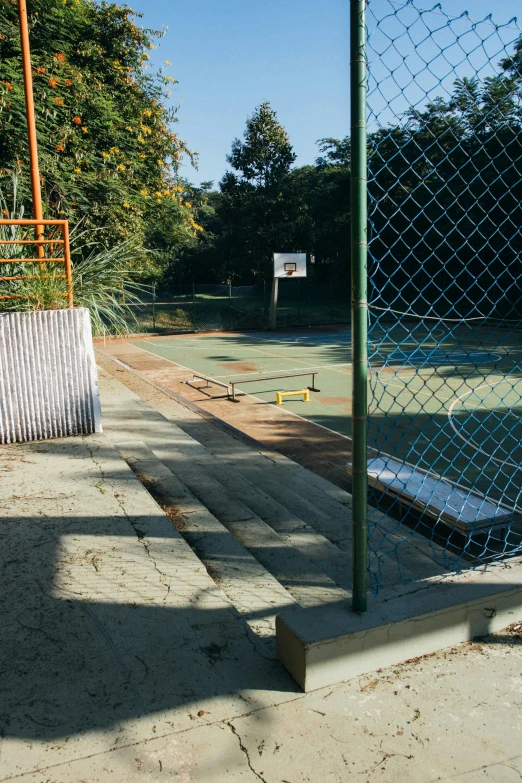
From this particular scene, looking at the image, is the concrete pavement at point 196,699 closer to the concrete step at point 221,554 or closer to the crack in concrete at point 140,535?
the crack in concrete at point 140,535

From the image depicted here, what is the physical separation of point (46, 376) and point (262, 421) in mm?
6219

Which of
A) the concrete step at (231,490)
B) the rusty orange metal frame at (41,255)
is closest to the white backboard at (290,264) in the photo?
the concrete step at (231,490)

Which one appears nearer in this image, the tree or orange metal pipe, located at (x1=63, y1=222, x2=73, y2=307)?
orange metal pipe, located at (x1=63, y1=222, x2=73, y2=307)

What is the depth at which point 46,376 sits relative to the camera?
7023 millimetres

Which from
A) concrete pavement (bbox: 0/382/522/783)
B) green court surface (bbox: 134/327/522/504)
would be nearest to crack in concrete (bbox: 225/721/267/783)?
concrete pavement (bbox: 0/382/522/783)

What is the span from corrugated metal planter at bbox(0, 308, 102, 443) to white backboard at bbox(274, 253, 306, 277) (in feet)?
79.6

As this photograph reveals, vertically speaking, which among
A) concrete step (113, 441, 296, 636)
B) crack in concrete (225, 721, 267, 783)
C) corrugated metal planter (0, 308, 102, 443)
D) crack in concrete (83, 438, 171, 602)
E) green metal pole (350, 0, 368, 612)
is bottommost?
concrete step (113, 441, 296, 636)

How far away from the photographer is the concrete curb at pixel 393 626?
8.61ft

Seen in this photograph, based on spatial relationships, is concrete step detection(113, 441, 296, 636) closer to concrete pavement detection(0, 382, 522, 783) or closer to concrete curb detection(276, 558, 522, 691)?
concrete pavement detection(0, 382, 522, 783)

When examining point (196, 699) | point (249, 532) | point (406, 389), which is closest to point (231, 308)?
point (406, 389)

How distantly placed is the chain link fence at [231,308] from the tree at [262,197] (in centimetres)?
274

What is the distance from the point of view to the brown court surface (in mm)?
9969

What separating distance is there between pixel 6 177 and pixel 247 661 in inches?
496

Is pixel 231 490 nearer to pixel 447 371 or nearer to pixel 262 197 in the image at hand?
pixel 447 371
